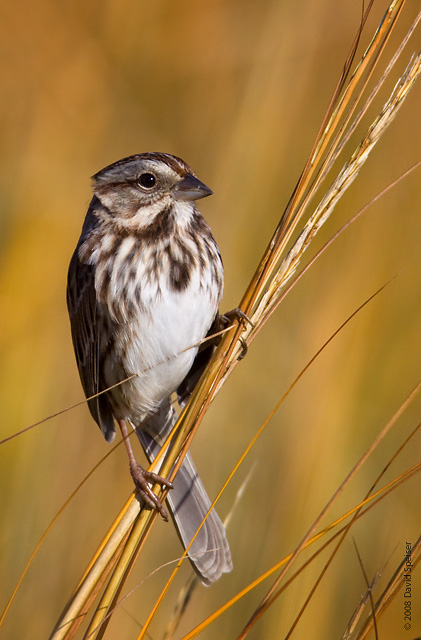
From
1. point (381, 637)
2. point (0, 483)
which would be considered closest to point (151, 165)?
point (0, 483)

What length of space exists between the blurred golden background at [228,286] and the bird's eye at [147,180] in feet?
2.47

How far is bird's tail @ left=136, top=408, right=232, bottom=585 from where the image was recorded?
1.84 m

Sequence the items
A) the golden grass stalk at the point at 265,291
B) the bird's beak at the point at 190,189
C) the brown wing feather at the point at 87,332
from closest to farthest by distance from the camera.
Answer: the golden grass stalk at the point at 265,291
the bird's beak at the point at 190,189
the brown wing feather at the point at 87,332

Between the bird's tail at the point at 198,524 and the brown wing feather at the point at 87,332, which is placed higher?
the brown wing feather at the point at 87,332

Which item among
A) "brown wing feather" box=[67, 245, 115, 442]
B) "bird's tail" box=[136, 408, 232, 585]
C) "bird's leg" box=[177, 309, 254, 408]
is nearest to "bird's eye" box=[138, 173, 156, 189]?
"brown wing feather" box=[67, 245, 115, 442]

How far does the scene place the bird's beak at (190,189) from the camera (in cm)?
204

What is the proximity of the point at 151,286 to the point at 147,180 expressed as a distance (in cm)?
31

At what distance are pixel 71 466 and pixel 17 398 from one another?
31 cm

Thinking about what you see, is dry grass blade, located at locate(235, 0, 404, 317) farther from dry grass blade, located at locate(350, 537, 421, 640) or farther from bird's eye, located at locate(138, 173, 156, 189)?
bird's eye, located at locate(138, 173, 156, 189)

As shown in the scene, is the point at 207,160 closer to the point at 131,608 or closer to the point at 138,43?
the point at 138,43

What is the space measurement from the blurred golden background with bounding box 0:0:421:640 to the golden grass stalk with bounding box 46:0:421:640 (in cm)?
80

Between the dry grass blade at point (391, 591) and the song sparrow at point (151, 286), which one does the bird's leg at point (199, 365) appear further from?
the dry grass blade at point (391, 591)

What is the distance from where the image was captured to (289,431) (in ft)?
8.64

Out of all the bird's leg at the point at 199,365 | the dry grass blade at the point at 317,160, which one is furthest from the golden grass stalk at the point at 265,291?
the bird's leg at the point at 199,365
